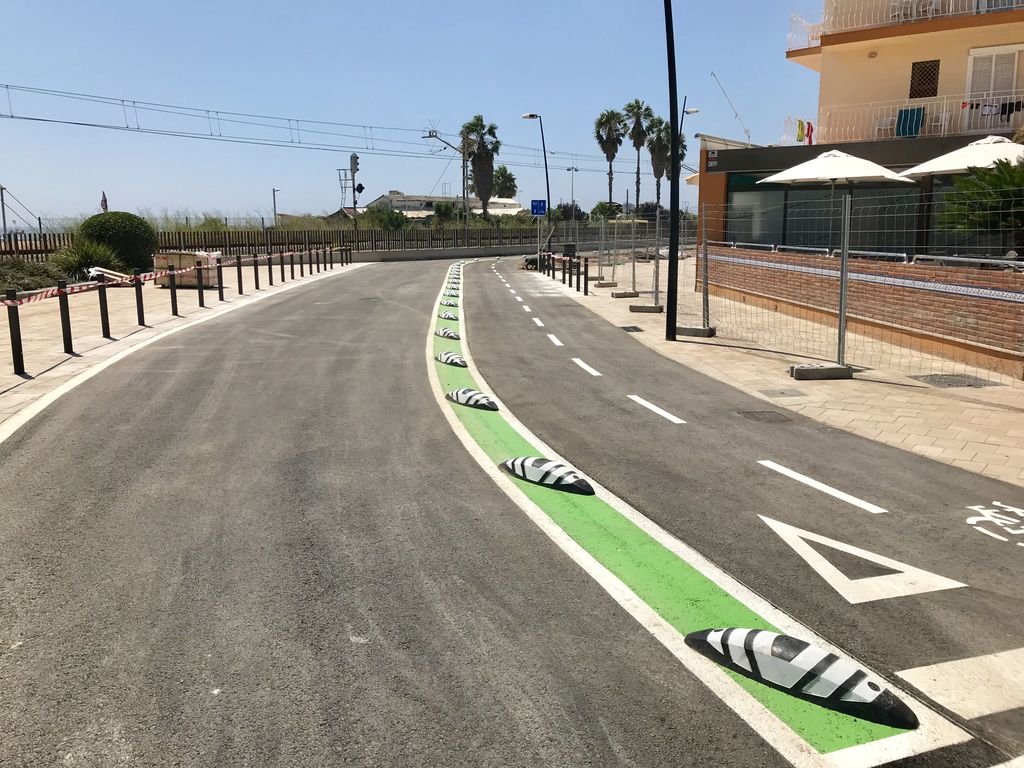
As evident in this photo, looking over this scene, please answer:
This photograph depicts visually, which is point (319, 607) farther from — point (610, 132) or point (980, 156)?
point (610, 132)

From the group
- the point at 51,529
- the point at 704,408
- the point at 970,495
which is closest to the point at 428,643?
the point at 51,529

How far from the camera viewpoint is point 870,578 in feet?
15.6

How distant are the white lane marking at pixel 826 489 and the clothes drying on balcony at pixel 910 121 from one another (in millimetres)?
20850

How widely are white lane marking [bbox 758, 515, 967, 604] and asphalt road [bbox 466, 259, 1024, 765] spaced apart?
6cm

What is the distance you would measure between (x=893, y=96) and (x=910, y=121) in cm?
162

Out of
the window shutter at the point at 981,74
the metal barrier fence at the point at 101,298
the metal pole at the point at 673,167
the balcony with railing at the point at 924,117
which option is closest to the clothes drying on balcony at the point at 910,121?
the balcony with railing at the point at 924,117

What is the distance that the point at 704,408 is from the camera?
31.1 feet

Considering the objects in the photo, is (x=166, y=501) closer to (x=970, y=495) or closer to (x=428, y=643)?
(x=428, y=643)

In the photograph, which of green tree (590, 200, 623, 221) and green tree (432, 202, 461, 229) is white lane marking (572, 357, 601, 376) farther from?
green tree (590, 200, 623, 221)

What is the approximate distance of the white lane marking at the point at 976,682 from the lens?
3.46 meters

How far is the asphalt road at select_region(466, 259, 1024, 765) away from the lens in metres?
4.11

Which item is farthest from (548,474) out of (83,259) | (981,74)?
(83,259)

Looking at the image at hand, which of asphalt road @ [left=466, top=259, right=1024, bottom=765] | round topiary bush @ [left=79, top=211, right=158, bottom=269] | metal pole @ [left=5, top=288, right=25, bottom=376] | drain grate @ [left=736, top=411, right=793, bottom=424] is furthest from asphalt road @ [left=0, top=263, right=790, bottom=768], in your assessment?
round topiary bush @ [left=79, top=211, right=158, bottom=269]

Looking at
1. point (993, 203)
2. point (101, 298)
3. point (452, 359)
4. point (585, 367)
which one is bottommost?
point (585, 367)
